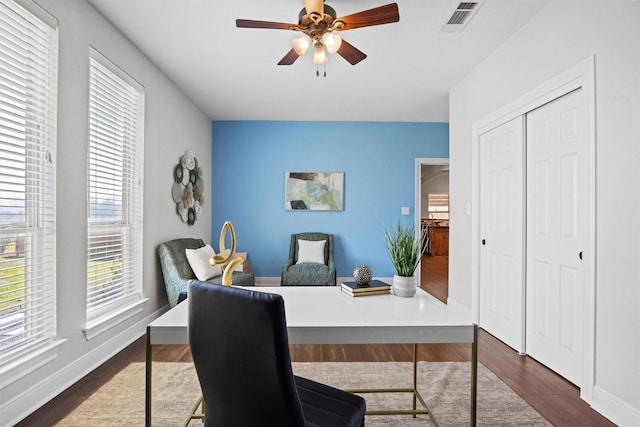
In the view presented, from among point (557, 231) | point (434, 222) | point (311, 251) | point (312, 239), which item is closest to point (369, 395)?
point (557, 231)

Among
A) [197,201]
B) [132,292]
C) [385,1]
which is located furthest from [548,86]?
[197,201]

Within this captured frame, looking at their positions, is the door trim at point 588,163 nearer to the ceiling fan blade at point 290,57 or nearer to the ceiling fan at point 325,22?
the ceiling fan at point 325,22

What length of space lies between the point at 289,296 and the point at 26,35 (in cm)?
204

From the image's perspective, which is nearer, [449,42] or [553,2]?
[553,2]

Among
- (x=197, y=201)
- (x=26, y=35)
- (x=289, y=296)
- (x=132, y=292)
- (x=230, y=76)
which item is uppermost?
(x=230, y=76)

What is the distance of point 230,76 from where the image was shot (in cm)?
370

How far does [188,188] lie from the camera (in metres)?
4.40

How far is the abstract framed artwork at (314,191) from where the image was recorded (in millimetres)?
5500

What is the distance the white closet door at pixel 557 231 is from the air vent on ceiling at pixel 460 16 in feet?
2.77

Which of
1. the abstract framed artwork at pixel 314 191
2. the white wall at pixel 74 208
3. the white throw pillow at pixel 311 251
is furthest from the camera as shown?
the abstract framed artwork at pixel 314 191

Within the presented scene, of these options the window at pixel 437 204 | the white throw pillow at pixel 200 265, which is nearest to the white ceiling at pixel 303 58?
the white throw pillow at pixel 200 265

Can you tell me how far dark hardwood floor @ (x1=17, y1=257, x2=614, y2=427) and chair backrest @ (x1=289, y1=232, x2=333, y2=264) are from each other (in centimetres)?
227

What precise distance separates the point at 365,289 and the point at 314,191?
3.83 m

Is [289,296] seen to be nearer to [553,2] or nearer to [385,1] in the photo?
[385,1]
